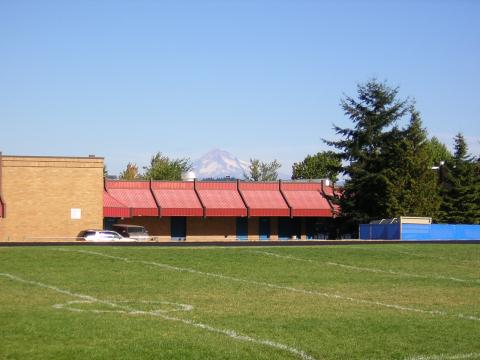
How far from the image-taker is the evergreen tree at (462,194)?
7050 centimetres

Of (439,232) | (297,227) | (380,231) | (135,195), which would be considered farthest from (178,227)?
(439,232)

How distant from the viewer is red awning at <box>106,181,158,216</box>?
66375 millimetres

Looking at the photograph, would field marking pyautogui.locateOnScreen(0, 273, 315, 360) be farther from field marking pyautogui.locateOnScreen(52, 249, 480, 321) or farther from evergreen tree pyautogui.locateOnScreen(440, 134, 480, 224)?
evergreen tree pyautogui.locateOnScreen(440, 134, 480, 224)

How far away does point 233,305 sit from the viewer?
1739 cm

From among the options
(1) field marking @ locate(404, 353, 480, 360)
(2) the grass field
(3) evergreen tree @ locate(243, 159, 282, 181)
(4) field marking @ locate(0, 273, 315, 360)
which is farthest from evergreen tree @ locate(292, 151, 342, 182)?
(1) field marking @ locate(404, 353, 480, 360)

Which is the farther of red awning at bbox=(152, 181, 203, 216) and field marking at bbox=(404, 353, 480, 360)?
red awning at bbox=(152, 181, 203, 216)

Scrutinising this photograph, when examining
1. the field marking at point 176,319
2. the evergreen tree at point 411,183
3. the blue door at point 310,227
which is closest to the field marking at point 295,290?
the field marking at point 176,319

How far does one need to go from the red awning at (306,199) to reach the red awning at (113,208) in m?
15.6

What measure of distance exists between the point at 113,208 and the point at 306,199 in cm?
1861

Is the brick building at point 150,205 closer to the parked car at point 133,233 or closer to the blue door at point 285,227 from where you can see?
the blue door at point 285,227

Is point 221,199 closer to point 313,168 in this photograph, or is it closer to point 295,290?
point 313,168

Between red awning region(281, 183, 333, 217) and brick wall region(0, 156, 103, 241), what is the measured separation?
19912 mm

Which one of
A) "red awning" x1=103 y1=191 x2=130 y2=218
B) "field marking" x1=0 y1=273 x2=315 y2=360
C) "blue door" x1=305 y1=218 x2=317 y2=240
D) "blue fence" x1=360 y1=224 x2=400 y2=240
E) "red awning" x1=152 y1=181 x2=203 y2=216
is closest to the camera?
"field marking" x1=0 y1=273 x2=315 y2=360

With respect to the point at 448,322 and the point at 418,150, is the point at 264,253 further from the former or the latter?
the point at 418,150
